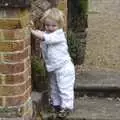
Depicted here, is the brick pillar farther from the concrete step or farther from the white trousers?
the concrete step

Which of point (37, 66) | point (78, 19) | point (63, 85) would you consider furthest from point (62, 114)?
point (78, 19)

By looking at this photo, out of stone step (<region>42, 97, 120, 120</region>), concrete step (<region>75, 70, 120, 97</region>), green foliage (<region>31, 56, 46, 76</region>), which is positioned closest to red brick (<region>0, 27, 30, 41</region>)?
green foliage (<region>31, 56, 46, 76</region>)

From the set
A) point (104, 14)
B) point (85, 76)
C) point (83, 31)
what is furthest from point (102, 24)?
point (85, 76)

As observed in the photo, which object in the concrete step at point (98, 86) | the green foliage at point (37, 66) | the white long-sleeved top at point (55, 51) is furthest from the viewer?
the concrete step at point (98, 86)

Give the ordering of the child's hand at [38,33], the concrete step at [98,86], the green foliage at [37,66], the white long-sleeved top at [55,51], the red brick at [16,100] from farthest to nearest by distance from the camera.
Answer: the concrete step at [98,86], the green foliage at [37,66], the white long-sleeved top at [55,51], the child's hand at [38,33], the red brick at [16,100]

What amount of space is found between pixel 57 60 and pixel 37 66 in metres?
0.23

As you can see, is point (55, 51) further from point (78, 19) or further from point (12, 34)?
point (78, 19)

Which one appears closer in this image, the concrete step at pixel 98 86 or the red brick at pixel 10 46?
the red brick at pixel 10 46

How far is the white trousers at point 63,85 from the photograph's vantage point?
502 cm

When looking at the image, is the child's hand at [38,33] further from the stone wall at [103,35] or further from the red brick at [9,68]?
the stone wall at [103,35]

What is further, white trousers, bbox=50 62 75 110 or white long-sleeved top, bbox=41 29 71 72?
white trousers, bbox=50 62 75 110

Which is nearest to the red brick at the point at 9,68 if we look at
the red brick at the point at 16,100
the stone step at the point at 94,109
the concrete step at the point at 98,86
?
the red brick at the point at 16,100

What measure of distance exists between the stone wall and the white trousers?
1653 millimetres

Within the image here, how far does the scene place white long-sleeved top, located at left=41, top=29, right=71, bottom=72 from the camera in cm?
483
